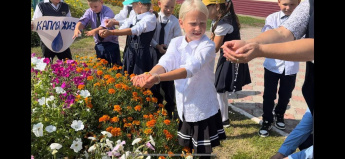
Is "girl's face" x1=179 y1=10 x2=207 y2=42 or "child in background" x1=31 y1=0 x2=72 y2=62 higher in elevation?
"child in background" x1=31 y1=0 x2=72 y2=62

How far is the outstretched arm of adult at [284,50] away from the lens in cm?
168

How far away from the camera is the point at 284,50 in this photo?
5.53 feet

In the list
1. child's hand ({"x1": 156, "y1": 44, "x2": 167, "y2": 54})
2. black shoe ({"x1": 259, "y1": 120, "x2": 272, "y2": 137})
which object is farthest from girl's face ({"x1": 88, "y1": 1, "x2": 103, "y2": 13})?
black shoe ({"x1": 259, "y1": 120, "x2": 272, "y2": 137})

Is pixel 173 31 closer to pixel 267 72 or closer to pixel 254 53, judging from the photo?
pixel 267 72

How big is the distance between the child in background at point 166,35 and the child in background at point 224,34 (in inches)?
25.7

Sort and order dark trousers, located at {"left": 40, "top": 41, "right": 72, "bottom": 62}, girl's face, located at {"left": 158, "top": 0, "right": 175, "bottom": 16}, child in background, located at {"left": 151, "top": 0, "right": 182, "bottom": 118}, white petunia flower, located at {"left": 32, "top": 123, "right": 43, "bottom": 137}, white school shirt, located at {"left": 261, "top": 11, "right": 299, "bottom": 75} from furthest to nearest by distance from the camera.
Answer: dark trousers, located at {"left": 40, "top": 41, "right": 72, "bottom": 62}
child in background, located at {"left": 151, "top": 0, "right": 182, "bottom": 118}
girl's face, located at {"left": 158, "top": 0, "right": 175, "bottom": 16}
white school shirt, located at {"left": 261, "top": 11, "right": 299, "bottom": 75}
white petunia flower, located at {"left": 32, "top": 123, "right": 43, "bottom": 137}

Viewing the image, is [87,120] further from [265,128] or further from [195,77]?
[265,128]

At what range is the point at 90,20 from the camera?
4457 mm

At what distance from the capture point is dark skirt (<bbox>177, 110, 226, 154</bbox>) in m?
2.71

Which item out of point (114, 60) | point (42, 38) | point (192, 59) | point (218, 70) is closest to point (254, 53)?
point (192, 59)

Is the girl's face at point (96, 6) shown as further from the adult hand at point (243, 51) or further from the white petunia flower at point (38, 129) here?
the adult hand at point (243, 51)

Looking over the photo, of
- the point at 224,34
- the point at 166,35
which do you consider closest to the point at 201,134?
the point at 224,34

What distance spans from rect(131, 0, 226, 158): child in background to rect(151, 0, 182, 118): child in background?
1434 mm

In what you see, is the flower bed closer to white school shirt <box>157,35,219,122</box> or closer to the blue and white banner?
white school shirt <box>157,35,219,122</box>
